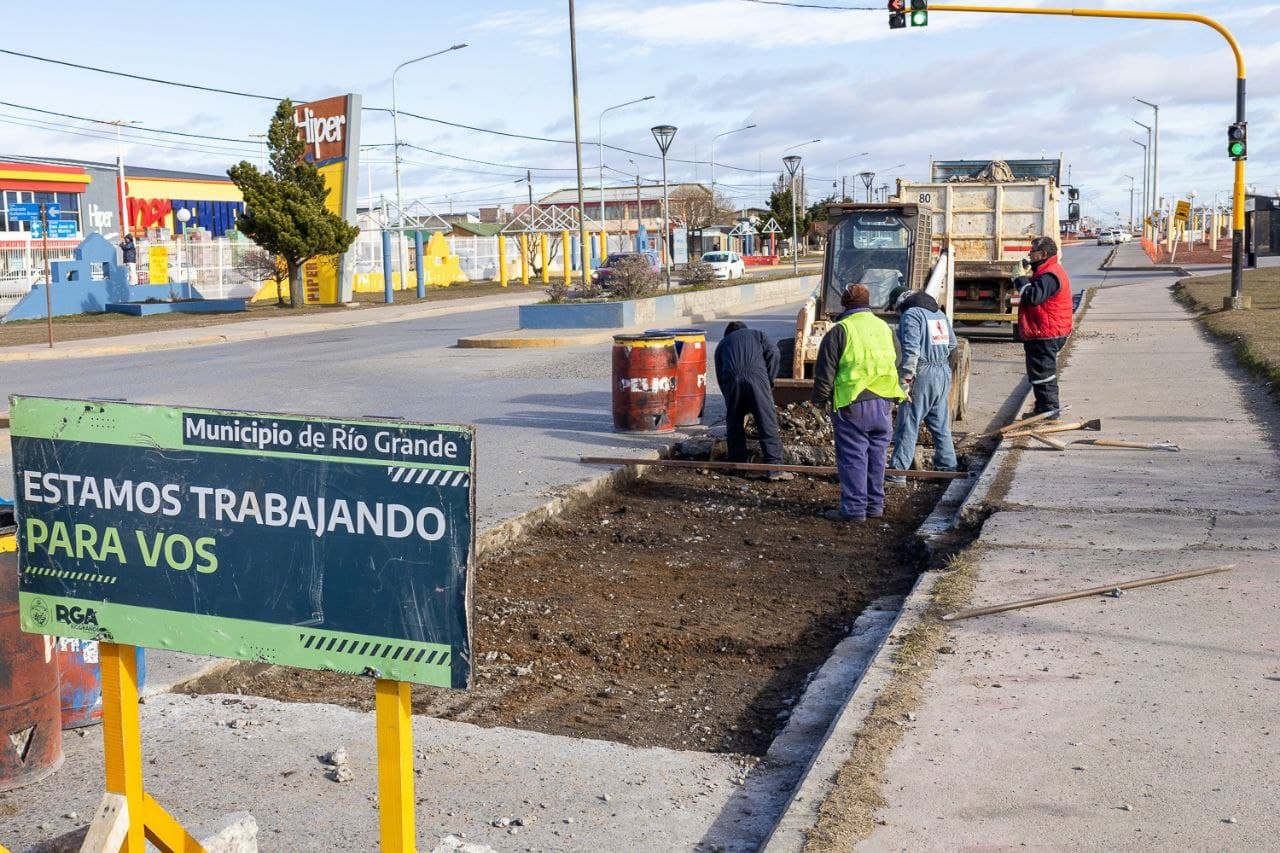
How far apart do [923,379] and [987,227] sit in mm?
12700

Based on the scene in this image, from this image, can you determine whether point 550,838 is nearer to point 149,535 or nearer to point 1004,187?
point 149,535

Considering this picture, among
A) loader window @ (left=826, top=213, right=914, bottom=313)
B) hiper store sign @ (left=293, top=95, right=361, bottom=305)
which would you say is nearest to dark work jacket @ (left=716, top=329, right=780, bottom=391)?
loader window @ (left=826, top=213, right=914, bottom=313)

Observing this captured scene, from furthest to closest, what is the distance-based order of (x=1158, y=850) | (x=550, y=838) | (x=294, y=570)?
(x=550, y=838) < (x=1158, y=850) < (x=294, y=570)

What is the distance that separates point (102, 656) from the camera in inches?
147

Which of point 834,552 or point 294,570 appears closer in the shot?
point 294,570

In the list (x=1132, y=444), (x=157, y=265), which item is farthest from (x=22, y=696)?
(x=157, y=265)

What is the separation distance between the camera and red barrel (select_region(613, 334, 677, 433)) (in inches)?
531

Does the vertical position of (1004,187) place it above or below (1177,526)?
above

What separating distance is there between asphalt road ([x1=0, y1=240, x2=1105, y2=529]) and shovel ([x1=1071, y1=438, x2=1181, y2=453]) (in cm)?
242

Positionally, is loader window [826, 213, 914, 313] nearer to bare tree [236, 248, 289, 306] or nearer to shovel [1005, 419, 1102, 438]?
shovel [1005, 419, 1102, 438]

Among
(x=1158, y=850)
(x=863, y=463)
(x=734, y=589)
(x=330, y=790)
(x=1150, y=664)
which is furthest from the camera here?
(x=863, y=463)

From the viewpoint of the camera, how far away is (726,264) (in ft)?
176

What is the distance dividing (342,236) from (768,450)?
30.9 meters

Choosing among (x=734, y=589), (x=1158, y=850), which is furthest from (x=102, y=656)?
(x=734, y=589)
